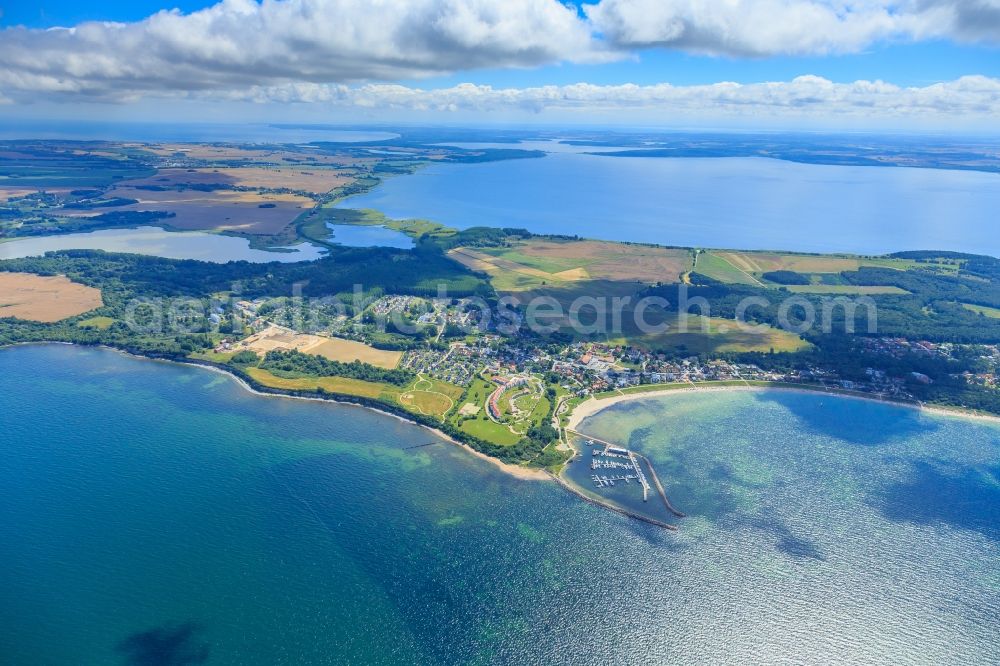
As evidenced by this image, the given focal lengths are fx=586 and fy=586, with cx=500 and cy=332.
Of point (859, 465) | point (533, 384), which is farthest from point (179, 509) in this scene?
point (859, 465)

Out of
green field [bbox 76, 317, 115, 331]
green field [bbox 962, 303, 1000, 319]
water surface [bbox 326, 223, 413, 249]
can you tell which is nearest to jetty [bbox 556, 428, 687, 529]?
green field [bbox 76, 317, 115, 331]

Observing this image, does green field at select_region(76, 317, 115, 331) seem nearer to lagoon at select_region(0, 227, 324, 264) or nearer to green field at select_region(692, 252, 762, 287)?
lagoon at select_region(0, 227, 324, 264)

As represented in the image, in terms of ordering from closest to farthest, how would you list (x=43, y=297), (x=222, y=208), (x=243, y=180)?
(x=43, y=297) → (x=222, y=208) → (x=243, y=180)

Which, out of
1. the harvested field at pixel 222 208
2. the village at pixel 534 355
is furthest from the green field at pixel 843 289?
the harvested field at pixel 222 208

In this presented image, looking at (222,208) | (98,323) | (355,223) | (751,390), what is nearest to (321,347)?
(98,323)

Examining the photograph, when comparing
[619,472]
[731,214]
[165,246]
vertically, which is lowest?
[619,472]

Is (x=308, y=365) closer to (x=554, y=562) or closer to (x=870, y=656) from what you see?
(x=554, y=562)

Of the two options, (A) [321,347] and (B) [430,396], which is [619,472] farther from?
(A) [321,347]
